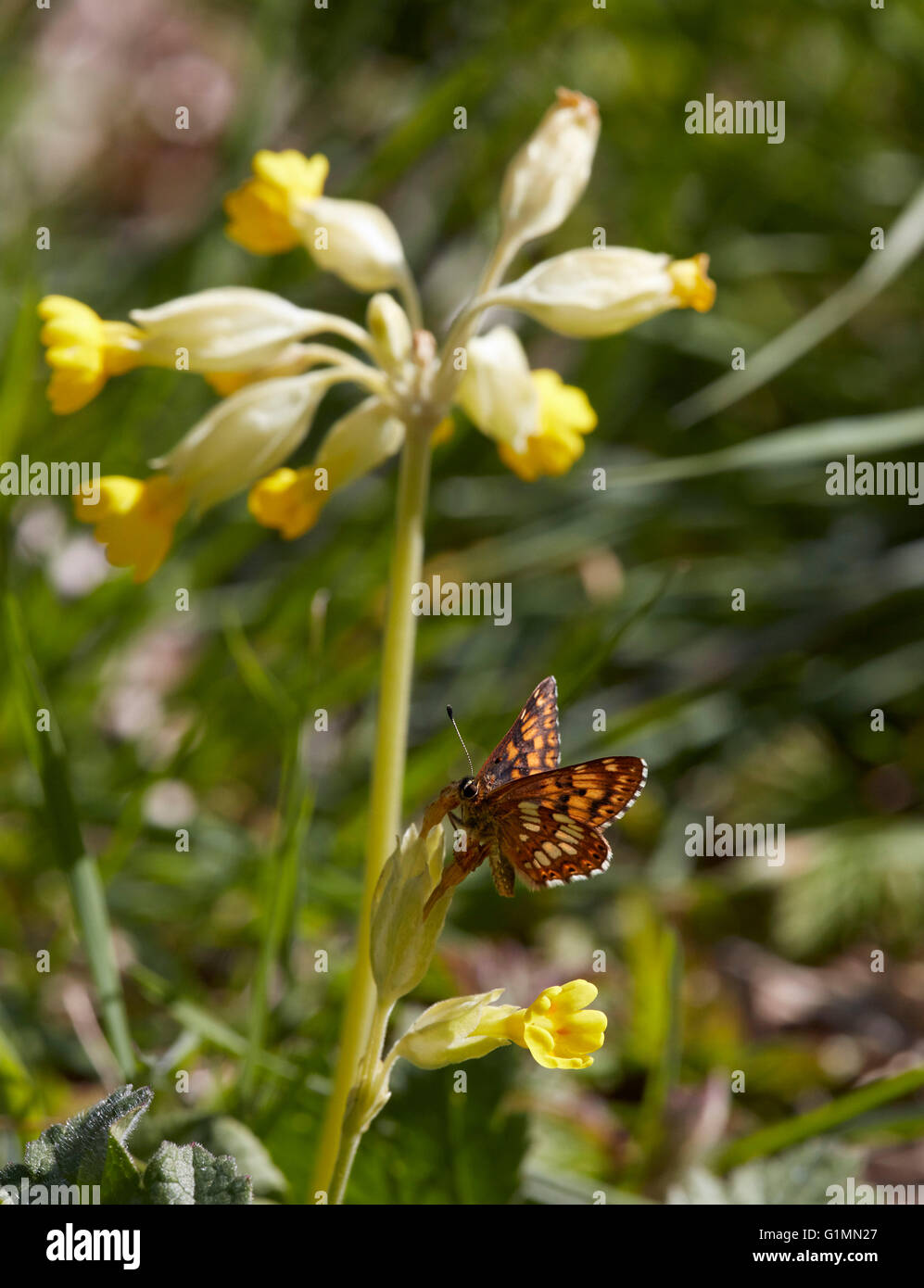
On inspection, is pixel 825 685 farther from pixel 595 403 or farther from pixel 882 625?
pixel 595 403

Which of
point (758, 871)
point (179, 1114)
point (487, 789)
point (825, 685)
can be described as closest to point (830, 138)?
point (825, 685)

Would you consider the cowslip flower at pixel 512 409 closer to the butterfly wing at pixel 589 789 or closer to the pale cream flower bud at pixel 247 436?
the pale cream flower bud at pixel 247 436

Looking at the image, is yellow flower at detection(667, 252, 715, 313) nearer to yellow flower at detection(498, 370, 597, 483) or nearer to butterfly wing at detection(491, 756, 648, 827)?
yellow flower at detection(498, 370, 597, 483)

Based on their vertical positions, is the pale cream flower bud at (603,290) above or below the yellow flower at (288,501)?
above

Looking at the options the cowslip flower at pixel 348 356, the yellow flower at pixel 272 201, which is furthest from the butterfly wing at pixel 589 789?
the yellow flower at pixel 272 201

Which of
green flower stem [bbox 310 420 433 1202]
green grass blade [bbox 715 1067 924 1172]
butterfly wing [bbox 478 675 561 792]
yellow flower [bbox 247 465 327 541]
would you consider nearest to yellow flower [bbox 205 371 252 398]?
yellow flower [bbox 247 465 327 541]

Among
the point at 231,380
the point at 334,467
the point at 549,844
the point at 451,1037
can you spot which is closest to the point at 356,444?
the point at 334,467
